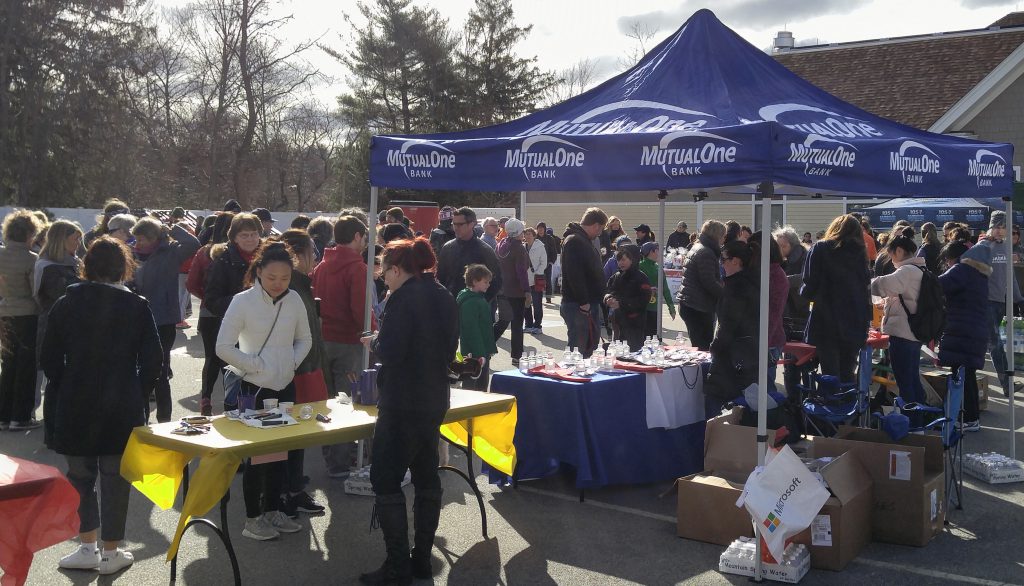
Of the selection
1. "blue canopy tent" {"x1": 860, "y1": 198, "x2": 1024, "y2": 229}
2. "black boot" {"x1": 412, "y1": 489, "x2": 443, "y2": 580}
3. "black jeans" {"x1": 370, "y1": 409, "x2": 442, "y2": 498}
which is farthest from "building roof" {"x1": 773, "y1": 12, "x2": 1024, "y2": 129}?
"black jeans" {"x1": 370, "y1": 409, "x2": 442, "y2": 498}

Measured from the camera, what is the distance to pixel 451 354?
4.53m

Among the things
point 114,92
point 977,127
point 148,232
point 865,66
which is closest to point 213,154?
point 114,92

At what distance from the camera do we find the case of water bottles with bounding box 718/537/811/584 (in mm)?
4684

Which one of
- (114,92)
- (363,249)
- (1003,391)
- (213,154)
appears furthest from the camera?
(213,154)

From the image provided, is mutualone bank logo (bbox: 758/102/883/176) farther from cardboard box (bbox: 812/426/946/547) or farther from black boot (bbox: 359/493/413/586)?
black boot (bbox: 359/493/413/586)

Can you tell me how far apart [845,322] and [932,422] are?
57.9 inches

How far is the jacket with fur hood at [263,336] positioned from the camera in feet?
16.3

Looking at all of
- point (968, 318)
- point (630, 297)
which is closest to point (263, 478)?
point (630, 297)

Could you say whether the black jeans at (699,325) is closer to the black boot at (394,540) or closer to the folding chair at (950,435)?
the folding chair at (950,435)

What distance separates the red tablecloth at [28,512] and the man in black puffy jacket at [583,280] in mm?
5833

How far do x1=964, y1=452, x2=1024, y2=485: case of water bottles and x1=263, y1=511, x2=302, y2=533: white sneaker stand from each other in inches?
187

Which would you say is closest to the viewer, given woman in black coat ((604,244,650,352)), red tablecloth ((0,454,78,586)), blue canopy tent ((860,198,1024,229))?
red tablecloth ((0,454,78,586))

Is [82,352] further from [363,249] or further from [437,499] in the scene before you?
[363,249]

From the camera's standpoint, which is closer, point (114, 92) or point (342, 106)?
point (114, 92)
